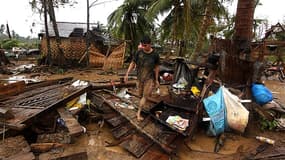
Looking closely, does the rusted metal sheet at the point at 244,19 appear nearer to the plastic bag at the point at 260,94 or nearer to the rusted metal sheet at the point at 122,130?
the plastic bag at the point at 260,94

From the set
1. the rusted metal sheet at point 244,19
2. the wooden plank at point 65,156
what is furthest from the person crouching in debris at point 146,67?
the rusted metal sheet at point 244,19

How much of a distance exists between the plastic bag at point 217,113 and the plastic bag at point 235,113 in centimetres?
10

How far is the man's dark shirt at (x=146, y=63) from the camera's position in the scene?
4711 mm

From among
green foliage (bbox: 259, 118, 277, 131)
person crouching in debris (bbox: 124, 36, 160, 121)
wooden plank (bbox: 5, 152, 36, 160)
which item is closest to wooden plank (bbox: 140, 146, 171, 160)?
person crouching in debris (bbox: 124, 36, 160, 121)

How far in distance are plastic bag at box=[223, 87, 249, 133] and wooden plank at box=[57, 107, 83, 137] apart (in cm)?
294

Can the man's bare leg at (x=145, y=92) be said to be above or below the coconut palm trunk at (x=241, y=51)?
Result: below

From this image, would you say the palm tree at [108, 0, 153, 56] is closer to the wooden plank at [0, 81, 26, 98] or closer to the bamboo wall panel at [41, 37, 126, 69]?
the bamboo wall panel at [41, 37, 126, 69]

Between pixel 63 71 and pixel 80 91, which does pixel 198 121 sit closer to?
pixel 80 91

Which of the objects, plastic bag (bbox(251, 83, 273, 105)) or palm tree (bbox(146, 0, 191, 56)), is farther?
palm tree (bbox(146, 0, 191, 56))

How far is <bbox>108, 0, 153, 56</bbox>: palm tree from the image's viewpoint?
15.2 meters

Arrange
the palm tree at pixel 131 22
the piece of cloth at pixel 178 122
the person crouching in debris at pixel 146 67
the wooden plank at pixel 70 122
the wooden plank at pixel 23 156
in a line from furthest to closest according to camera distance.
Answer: the palm tree at pixel 131 22, the person crouching in debris at pixel 146 67, the piece of cloth at pixel 178 122, the wooden plank at pixel 70 122, the wooden plank at pixel 23 156

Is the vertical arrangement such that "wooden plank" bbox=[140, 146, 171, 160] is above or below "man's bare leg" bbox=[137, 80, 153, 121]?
below

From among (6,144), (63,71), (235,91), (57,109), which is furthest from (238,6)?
(63,71)

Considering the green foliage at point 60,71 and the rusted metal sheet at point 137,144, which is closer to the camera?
the rusted metal sheet at point 137,144
